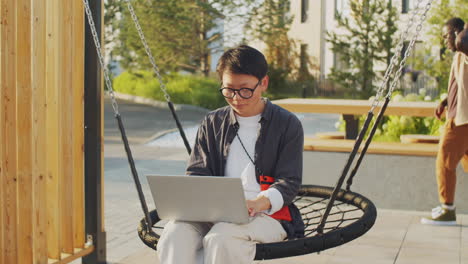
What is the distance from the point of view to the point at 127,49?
30.2 meters

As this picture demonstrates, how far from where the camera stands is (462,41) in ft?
18.0

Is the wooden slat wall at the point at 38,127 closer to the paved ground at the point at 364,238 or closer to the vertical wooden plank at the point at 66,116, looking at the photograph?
the vertical wooden plank at the point at 66,116

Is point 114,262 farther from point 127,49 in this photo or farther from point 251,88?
point 127,49

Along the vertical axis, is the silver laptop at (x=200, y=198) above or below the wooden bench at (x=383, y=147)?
above

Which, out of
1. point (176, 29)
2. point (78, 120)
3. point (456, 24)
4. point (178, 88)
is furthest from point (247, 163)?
point (176, 29)

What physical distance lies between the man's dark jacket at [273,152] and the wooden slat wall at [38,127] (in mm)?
883

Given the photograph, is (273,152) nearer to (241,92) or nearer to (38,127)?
(241,92)

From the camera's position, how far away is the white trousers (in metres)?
3.02

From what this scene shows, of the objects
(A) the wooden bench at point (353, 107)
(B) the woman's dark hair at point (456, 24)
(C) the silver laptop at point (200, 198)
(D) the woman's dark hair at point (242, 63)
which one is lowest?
(C) the silver laptop at point (200, 198)

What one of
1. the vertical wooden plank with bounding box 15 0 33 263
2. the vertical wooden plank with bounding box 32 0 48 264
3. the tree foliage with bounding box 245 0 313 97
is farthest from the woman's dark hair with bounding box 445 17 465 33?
the tree foliage with bounding box 245 0 313 97

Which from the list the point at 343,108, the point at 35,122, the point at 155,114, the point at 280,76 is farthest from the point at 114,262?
the point at 280,76

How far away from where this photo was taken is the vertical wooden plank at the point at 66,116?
4141 mm

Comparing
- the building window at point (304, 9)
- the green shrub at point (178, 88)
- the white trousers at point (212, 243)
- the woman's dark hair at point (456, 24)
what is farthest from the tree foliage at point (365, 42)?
the white trousers at point (212, 243)

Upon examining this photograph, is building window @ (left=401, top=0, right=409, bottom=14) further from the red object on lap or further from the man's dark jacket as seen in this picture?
the red object on lap
